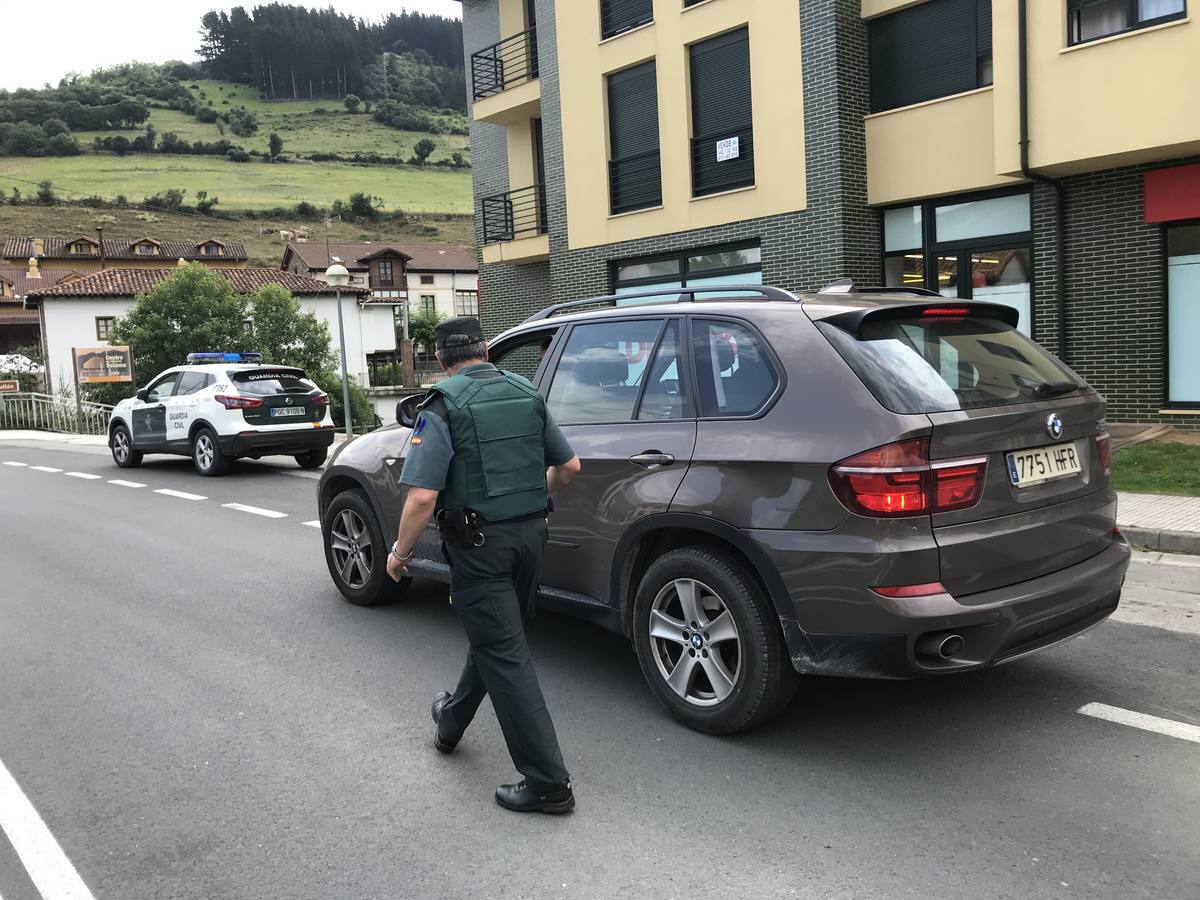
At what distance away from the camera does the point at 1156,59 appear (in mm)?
11734

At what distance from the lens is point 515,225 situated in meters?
22.0

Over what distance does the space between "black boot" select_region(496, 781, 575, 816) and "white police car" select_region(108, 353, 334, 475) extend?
38.0 feet

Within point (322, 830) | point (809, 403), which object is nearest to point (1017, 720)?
point (809, 403)

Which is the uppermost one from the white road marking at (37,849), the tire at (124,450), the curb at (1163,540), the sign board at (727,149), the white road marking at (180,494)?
the sign board at (727,149)

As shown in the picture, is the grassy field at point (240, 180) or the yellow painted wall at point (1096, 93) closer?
the yellow painted wall at point (1096, 93)

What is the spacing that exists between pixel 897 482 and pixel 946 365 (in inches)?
25.6

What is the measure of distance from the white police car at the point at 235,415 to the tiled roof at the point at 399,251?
65.1m

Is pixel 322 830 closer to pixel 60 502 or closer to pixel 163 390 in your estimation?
pixel 60 502

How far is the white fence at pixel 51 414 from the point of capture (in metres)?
29.5

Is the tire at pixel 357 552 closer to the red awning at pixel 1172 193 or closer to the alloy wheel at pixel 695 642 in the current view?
the alloy wheel at pixel 695 642

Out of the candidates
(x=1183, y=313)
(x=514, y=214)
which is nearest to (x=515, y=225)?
(x=514, y=214)

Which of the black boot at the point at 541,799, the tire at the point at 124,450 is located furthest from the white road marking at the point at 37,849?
the tire at the point at 124,450

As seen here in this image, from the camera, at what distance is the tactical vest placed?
135 inches

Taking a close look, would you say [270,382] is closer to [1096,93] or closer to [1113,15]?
[1096,93]
